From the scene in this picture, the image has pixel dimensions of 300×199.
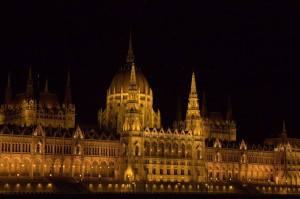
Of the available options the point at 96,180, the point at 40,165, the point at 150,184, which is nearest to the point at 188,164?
the point at 150,184

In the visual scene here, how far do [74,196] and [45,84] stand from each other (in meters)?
57.6

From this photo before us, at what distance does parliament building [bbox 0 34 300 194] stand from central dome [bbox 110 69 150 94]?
0.89 feet

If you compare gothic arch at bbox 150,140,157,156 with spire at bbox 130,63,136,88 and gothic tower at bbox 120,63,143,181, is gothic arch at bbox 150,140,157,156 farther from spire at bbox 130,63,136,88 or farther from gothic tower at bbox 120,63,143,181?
spire at bbox 130,63,136,88

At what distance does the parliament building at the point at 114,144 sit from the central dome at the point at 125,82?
0.27 meters

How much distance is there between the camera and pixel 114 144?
173m

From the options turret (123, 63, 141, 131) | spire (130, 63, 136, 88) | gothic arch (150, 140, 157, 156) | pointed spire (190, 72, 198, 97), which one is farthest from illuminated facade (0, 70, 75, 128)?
pointed spire (190, 72, 198, 97)

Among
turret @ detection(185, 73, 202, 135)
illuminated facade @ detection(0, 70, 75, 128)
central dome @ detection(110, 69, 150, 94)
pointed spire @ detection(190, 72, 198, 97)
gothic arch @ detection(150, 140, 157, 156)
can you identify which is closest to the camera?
gothic arch @ detection(150, 140, 157, 156)

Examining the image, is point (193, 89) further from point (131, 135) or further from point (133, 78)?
point (131, 135)

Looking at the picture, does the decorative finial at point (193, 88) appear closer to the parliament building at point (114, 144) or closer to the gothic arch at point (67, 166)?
the parliament building at point (114, 144)

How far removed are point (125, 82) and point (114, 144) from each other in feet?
87.3

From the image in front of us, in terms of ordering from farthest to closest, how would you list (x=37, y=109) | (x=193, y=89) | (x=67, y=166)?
(x=193, y=89), (x=37, y=109), (x=67, y=166)

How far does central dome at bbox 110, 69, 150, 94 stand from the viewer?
195 meters

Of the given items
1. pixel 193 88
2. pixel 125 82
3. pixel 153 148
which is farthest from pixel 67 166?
pixel 193 88

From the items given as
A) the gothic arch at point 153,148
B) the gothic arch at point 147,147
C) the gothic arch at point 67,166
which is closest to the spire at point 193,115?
the gothic arch at point 153,148
